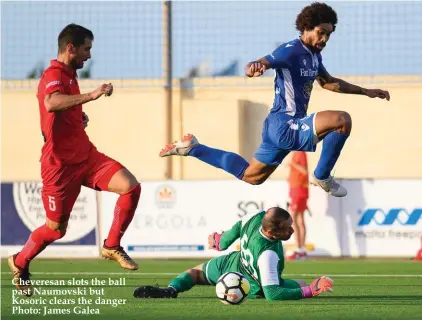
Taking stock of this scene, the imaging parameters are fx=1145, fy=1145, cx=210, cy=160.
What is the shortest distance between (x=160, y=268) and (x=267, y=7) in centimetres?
805

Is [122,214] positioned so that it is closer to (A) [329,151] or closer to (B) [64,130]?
(B) [64,130]

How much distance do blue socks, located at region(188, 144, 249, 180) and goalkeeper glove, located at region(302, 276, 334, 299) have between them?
1.74 metres

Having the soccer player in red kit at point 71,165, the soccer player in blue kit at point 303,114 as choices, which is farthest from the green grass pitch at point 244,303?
the soccer player in blue kit at point 303,114

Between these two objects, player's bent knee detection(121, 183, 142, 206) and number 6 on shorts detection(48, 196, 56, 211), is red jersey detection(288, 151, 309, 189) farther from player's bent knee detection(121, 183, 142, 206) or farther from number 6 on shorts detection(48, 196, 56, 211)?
number 6 on shorts detection(48, 196, 56, 211)

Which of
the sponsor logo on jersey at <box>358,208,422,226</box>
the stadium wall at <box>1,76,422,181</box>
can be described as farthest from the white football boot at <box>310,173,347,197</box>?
the stadium wall at <box>1,76,422,181</box>

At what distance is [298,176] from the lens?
64.3 feet

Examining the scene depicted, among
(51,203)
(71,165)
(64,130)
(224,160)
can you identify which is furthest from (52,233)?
(224,160)

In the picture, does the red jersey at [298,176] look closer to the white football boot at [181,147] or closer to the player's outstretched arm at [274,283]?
the white football boot at [181,147]

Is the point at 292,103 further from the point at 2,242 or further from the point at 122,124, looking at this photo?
the point at 122,124

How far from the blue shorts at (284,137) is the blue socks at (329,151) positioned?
0.18 metres

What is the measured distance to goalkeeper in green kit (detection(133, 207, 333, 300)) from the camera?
10.8 m

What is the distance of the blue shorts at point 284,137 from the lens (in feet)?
37.6

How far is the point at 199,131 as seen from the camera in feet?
79.7

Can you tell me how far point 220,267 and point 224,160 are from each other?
1.49 m
